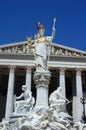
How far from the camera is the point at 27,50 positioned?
160 ft

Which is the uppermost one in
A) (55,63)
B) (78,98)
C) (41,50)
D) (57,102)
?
(55,63)

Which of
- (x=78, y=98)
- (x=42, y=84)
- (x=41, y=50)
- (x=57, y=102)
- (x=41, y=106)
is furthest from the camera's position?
(x=78, y=98)

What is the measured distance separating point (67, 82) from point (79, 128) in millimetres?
36648

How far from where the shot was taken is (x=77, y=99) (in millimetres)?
45594

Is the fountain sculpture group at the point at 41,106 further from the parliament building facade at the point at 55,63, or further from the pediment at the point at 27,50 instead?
the pediment at the point at 27,50

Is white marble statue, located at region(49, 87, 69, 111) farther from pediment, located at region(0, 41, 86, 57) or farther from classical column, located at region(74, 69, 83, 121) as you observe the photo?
pediment, located at region(0, 41, 86, 57)

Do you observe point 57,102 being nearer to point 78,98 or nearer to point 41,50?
point 41,50

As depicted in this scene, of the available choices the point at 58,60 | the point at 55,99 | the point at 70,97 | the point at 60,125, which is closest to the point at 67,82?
the point at 70,97

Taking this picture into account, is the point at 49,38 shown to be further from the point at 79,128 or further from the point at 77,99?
the point at 77,99

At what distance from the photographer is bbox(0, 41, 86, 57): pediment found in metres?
48.7

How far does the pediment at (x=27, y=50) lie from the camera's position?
48656mm

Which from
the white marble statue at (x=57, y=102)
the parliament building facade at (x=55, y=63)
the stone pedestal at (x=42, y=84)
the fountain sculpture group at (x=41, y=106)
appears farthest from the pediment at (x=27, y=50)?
the stone pedestal at (x=42, y=84)

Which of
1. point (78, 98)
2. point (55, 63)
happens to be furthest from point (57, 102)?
point (55, 63)

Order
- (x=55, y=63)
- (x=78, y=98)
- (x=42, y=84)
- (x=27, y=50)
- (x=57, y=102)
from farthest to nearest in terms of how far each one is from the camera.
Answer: (x=27, y=50)
(x=55, y=63)
(x=78, y=98)
(x=57, y=102)
(x=42, y=84)
